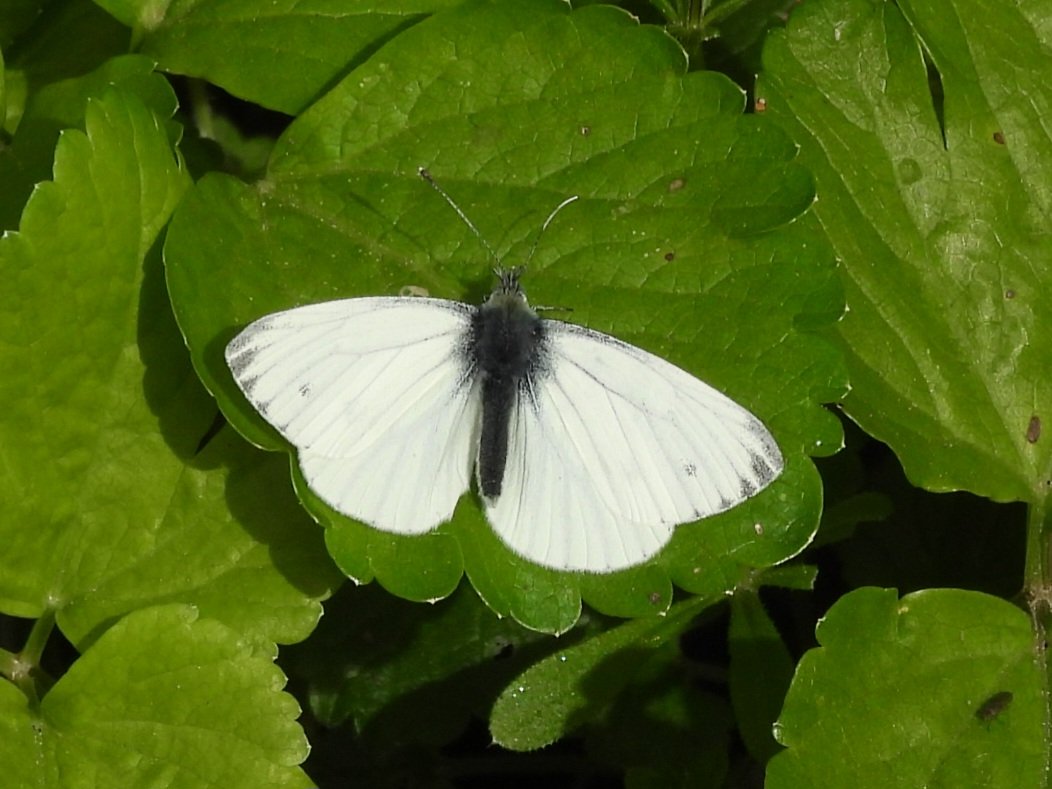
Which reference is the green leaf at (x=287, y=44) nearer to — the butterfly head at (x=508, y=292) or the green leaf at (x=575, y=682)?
the butterfly head at (x=508, y=292)

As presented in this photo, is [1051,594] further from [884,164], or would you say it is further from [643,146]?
[643,146]

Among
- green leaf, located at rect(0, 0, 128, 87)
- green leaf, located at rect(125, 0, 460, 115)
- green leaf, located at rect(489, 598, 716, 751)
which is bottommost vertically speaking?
green leaf, located at rect(489, 598, 716, 751)

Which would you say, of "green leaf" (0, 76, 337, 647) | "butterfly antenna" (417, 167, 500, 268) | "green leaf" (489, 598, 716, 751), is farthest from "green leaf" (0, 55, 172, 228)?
"green leaf" (489, 598, 716, 751)

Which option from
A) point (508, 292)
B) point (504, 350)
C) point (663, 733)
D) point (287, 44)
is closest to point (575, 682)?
point (663, 733)

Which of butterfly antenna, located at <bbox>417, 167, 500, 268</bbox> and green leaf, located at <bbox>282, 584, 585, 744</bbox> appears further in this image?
green leaf, located at <bbox>282, 584, 585, 744</bbox>

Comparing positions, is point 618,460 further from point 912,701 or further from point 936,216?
point 936,216

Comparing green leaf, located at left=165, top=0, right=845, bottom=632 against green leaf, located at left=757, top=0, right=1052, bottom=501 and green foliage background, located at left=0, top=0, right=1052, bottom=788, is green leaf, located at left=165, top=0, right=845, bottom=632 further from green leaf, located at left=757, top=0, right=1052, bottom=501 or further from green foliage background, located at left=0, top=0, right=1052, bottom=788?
green leaf, located at left=757, top=0, right=1052, bottom=501
